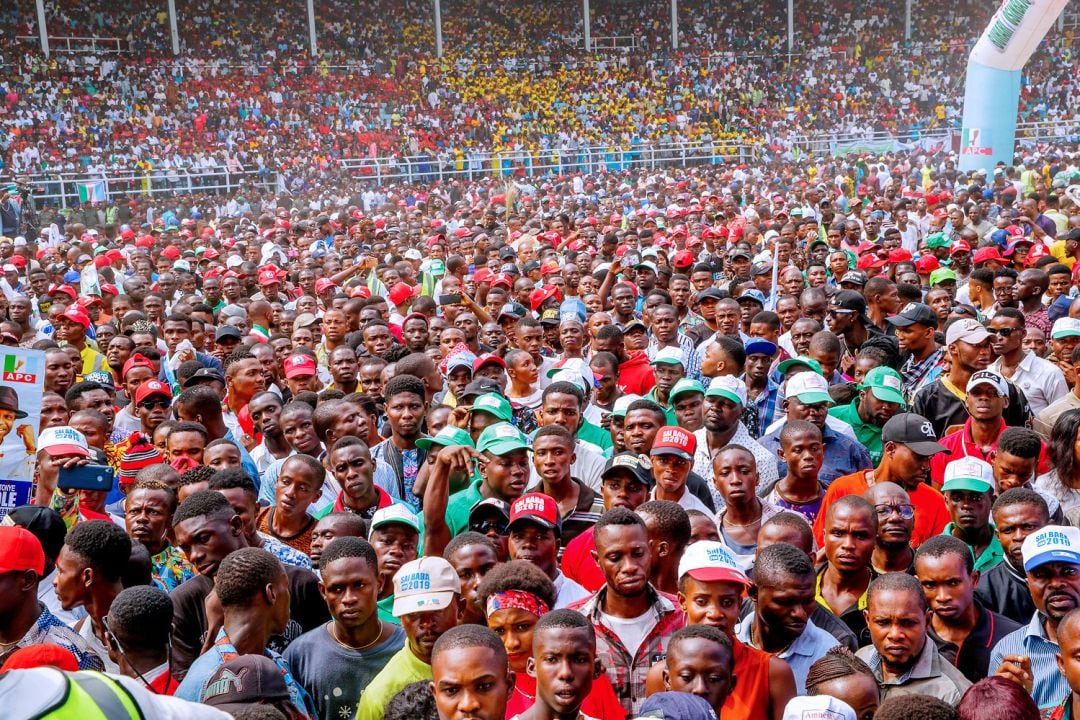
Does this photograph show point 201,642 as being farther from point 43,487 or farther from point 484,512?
point 43,487

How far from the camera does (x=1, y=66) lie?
27.1 meters

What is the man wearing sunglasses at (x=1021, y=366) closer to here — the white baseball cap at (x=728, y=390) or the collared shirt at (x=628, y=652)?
the white baseball cap at (x=728, y=390)

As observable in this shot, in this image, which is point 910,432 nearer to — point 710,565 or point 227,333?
point 710,565

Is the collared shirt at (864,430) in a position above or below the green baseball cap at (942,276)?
below

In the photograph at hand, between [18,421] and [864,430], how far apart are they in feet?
14.2

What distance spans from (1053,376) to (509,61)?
28.9m

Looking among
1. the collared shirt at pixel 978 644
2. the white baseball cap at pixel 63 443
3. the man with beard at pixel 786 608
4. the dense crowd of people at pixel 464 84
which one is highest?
the dense crowd of people at pixel 464 84

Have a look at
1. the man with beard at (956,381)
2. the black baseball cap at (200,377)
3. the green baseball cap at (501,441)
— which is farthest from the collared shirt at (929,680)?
the black baseball cap at (200,377)

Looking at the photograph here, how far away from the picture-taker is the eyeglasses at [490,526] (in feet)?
15.9

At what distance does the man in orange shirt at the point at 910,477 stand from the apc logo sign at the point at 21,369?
3.59 metres

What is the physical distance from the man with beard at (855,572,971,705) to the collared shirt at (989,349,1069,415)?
3202 millimetres

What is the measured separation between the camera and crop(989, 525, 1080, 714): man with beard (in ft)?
12.6

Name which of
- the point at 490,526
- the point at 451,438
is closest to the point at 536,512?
the point at 490,526

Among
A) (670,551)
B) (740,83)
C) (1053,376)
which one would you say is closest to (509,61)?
(740,83)
